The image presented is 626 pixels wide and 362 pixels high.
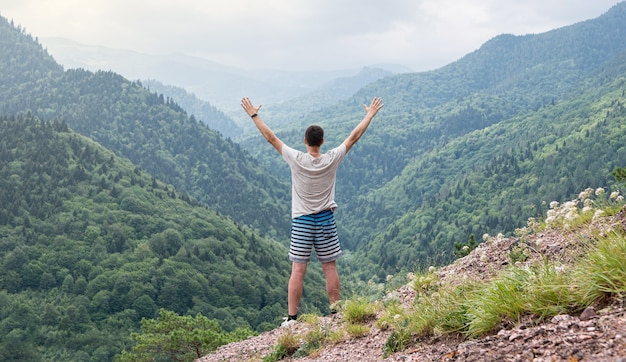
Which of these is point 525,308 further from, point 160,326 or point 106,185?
point 106,185

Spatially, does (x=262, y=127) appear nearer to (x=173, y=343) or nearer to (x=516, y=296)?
(x=516, y=296)

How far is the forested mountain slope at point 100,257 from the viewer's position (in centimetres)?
8406

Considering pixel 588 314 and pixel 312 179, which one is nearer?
pixel 588 314

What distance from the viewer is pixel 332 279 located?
8.51m

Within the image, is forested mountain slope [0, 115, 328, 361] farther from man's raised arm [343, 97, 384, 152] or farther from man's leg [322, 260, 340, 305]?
man's raised arm [343, 97, 384, 152]

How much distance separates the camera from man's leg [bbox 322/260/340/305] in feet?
27.6

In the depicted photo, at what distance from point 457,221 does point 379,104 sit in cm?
15273

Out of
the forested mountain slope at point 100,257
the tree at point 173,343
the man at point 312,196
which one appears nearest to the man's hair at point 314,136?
the man at point 312,196

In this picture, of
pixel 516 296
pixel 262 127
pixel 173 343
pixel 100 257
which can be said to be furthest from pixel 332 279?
pixel 100 257

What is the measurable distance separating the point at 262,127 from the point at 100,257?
342ft

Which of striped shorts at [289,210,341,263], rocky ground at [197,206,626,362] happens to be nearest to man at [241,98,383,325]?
striped shorts at [289,210,341,263]

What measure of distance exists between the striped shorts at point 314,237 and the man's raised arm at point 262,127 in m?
1.04

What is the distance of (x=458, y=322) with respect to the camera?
6.00 metres

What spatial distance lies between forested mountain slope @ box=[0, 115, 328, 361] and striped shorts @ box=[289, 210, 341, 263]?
6568 centimetres
